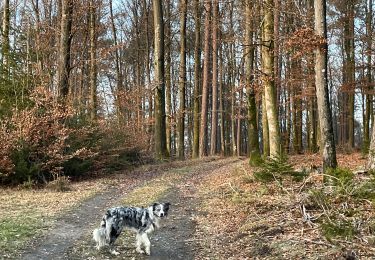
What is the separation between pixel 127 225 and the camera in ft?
25.4

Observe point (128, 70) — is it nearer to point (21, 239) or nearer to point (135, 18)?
point (135, 18)

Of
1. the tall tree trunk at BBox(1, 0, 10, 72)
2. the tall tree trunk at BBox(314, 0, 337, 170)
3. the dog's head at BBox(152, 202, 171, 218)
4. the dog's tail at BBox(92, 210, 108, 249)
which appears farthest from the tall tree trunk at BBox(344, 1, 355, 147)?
the dog's tail at BBox(92, 210, 108, 249)

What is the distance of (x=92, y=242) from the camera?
8273mm

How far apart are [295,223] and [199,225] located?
2.29 meters

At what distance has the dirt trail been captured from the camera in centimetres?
761

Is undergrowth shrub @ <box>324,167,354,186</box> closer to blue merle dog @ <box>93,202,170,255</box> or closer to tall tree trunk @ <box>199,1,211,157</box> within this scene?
blue merle dog @ <box>93,202,170,255</box>

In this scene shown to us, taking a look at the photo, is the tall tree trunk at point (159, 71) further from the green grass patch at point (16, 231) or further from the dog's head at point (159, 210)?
the dog's head at point (159, 210)

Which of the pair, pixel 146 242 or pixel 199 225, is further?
pixel 199 225

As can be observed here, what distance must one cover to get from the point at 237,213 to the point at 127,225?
10.9 ft

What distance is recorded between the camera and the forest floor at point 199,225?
7.04m

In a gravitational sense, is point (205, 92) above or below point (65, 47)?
below

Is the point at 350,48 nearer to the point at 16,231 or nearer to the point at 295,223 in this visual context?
the point at 295,223

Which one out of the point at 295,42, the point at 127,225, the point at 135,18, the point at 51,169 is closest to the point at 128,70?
the point at 135,18

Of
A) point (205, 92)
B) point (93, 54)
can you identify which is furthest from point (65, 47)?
point (205, 92)
